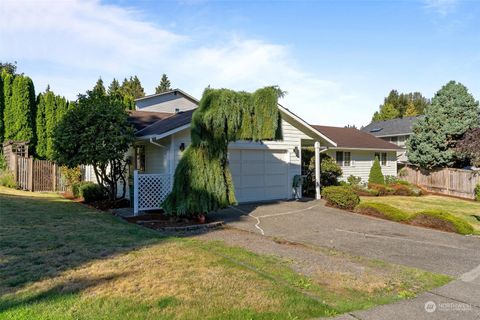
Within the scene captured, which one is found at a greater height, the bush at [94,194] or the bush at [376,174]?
the bush at [376,174]

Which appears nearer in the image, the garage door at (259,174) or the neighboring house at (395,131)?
the garage door at (259,174)

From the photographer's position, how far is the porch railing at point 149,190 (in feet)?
38.4

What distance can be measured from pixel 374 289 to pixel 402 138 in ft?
105

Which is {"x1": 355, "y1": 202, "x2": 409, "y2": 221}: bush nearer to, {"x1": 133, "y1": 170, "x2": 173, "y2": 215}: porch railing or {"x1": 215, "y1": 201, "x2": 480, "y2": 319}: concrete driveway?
{"x1": 215, "y1": 201, "x2": 480, "y2": 319}: concrete driveway

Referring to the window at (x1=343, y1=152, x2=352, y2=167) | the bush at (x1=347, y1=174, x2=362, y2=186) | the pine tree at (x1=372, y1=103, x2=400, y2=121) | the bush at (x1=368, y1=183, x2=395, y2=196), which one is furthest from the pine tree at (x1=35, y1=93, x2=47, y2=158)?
the pine tree at (x1=372, y1=103, x2=400, y2=121)

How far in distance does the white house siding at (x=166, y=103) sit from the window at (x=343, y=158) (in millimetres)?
14358

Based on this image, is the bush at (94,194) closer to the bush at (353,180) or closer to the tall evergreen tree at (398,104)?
the bush at (353,180)

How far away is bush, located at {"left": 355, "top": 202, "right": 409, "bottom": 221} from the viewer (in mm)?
11500

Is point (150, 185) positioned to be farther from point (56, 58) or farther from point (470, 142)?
point (470, 142)

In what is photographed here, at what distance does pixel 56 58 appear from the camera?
1498cm

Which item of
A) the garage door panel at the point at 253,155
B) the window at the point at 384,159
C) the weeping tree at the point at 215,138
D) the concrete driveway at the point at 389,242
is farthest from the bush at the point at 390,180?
the weeping tree at the point at 215,138

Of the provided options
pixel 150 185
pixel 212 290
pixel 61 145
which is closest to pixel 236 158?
pixel 150 185
